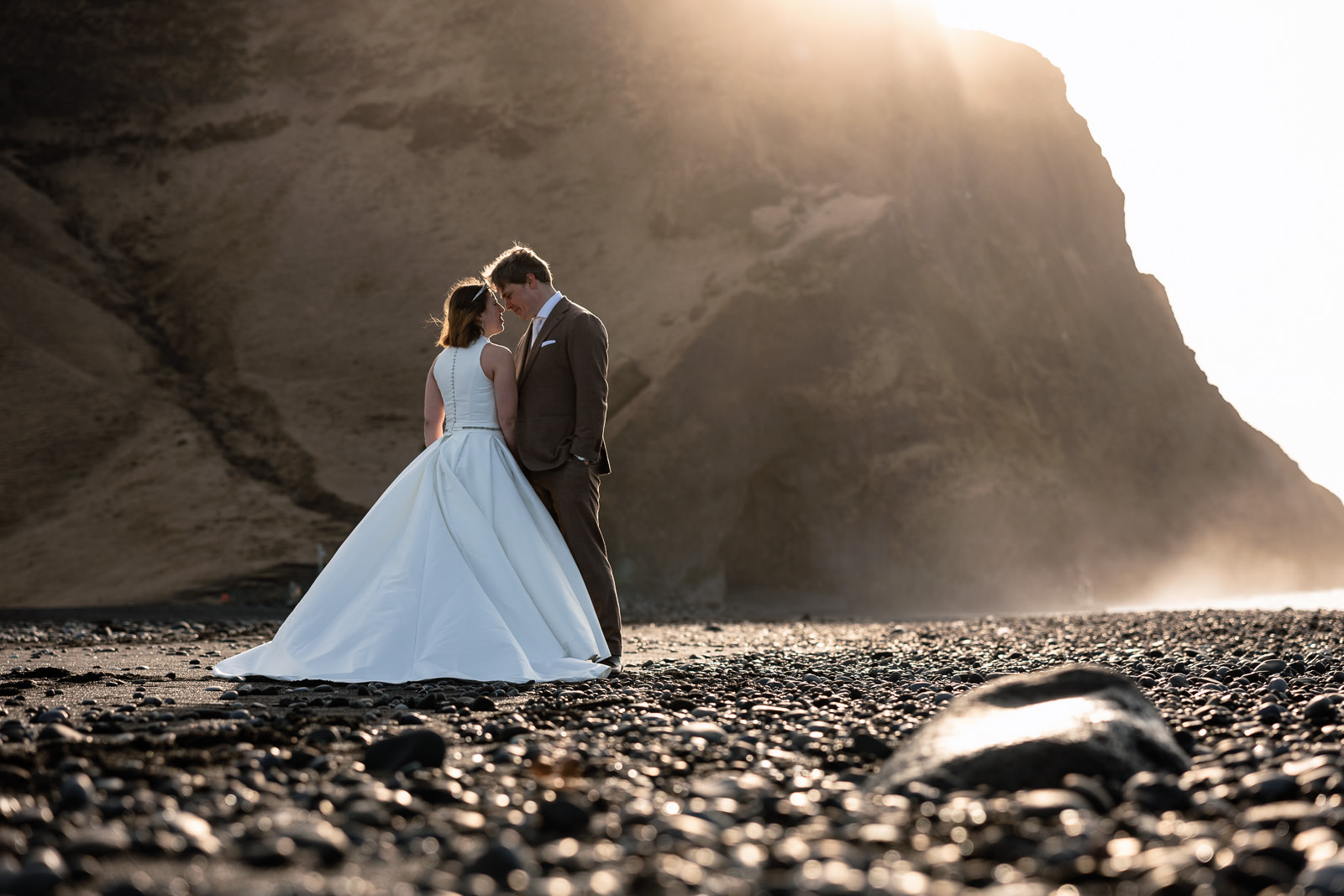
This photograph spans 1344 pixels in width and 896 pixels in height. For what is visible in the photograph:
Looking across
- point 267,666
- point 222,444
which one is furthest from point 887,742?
point 222,444

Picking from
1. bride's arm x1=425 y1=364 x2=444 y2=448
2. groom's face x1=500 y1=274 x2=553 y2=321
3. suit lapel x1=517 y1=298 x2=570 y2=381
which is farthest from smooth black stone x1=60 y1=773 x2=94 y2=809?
groom's face x1=500 y1=274 x2=553 y2=321

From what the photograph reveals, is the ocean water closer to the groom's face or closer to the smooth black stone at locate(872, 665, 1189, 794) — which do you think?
the groom's face

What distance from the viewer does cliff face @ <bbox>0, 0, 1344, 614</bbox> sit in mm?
21797

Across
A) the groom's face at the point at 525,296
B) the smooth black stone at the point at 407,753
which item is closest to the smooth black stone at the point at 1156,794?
the smooth black stone at the point at 407,753

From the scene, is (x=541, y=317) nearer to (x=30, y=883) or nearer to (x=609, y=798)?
(x=609, y=798)

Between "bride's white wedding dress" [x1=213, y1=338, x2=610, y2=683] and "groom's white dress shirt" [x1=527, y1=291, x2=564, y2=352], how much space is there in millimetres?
357

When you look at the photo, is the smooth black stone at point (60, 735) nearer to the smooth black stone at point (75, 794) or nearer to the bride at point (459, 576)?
the smooth black stone at point (75, 794)

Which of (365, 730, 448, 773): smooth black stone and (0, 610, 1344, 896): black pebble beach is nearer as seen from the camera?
(0, 610, 1344, 896): black pebble beach

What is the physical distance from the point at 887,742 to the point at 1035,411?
26.5 meters

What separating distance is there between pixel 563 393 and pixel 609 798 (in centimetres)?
402

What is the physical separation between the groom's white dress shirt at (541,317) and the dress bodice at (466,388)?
0.33m

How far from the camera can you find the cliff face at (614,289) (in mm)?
21797

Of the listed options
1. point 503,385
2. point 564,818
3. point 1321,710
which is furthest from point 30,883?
point 503,385

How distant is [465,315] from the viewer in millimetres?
6473
